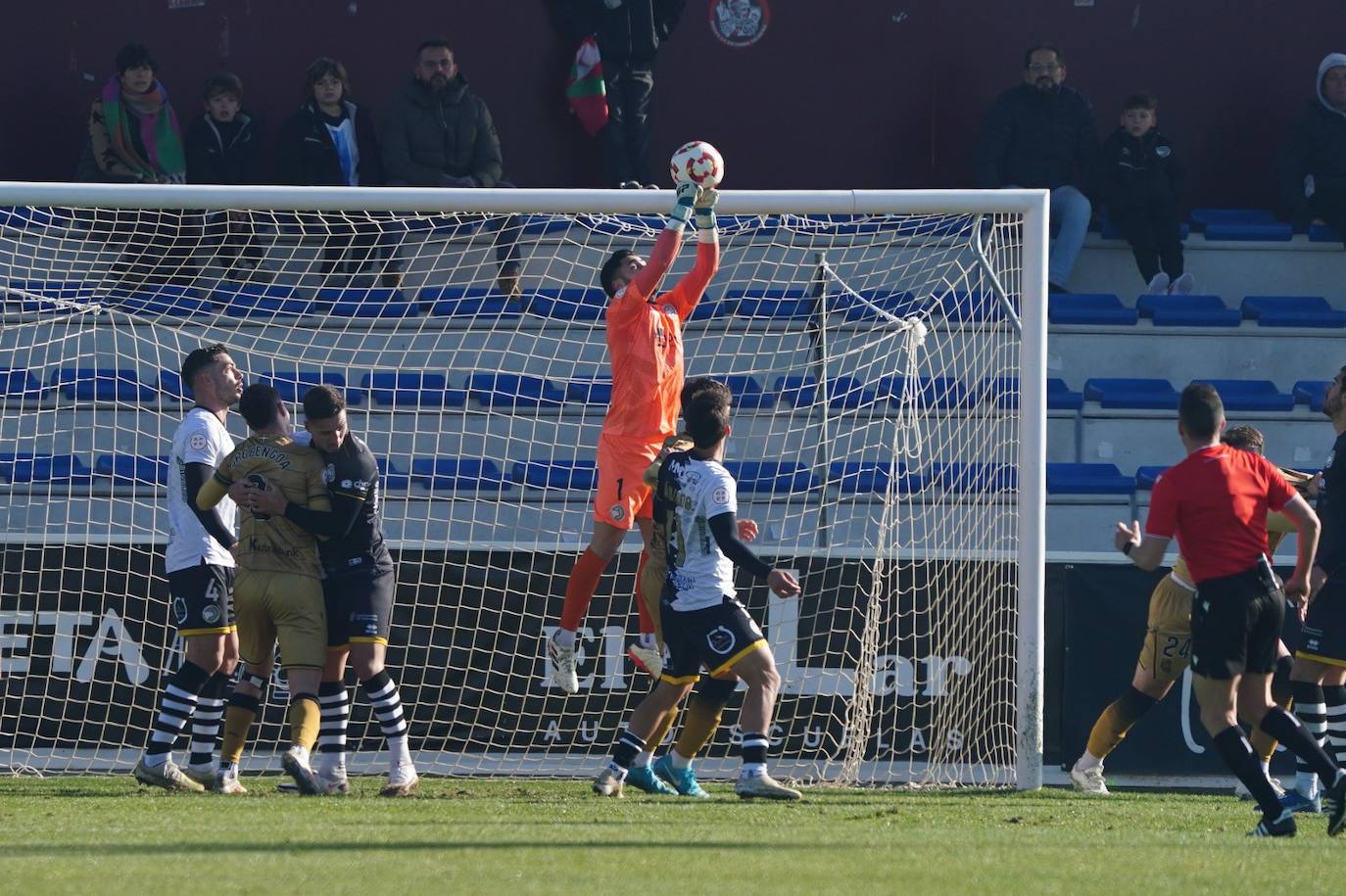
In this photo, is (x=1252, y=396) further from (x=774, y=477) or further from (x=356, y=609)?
(x=356, y=609)

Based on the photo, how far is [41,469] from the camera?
9.53 meters

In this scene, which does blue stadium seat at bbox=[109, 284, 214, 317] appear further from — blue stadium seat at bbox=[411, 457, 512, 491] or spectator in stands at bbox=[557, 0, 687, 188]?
spectator in stands at bbox=[557, 0, 687, 188]

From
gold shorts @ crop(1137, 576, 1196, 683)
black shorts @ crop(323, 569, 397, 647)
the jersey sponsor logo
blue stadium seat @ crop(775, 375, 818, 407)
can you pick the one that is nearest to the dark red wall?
blue stadium seat @ crop(775, 375, 818, 407)

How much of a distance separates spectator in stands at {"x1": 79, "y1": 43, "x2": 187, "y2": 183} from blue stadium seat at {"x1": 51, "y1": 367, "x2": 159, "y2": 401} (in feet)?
6.15

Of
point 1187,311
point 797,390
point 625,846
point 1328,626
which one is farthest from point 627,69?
point 625,846

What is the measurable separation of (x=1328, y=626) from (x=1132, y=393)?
14.2 ft

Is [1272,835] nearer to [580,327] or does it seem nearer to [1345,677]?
[1345,677]

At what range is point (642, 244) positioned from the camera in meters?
11.4

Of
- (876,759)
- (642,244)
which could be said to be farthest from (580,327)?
(876,759)

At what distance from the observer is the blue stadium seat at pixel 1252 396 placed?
11023mm

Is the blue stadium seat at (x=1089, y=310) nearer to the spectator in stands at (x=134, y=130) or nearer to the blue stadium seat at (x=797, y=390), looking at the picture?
the blue stadium seat at (x=797, y=390)

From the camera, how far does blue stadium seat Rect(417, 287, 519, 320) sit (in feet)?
32.3

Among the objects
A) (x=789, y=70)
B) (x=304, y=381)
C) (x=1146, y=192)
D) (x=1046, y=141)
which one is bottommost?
(x=304, y=381)

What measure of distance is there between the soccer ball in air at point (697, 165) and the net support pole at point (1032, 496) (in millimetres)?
1441
